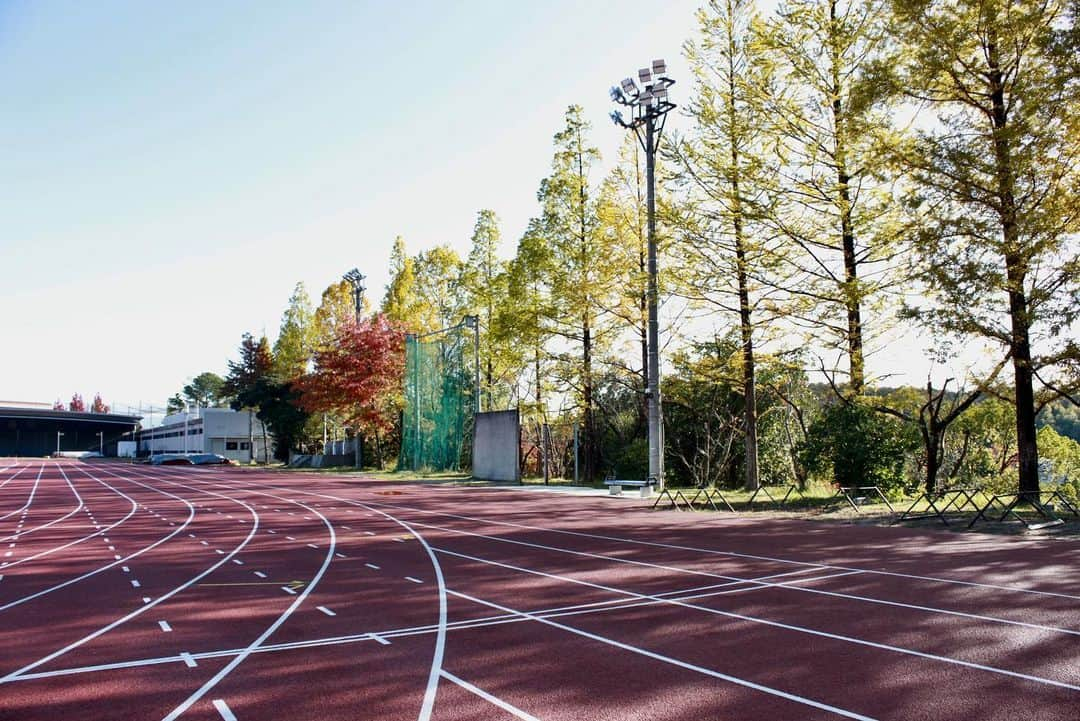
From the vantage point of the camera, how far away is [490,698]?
6059 mm

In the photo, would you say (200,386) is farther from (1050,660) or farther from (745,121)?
(1050,660)

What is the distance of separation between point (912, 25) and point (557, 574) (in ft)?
49.3

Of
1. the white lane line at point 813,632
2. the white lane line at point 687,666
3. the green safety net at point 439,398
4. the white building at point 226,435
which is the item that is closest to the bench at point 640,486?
the white lane line at point 813,632

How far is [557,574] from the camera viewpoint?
37.5ft

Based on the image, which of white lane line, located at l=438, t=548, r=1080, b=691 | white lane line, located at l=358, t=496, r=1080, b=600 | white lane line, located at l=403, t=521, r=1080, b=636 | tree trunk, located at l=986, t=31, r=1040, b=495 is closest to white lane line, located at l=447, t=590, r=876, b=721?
white lane line, located at l=438, t=548, r=1080, b=691

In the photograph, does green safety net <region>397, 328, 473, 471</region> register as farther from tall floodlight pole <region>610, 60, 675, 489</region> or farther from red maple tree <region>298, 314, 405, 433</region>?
tall floodlight pole <region>610, 60, 675, 489</region>

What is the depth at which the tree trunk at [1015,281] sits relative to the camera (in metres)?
16.4

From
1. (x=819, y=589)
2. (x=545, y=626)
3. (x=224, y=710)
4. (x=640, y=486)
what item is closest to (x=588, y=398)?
(x=640, y=486)

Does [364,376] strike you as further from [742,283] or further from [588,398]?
[742,283]

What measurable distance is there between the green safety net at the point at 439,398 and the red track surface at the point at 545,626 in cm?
2717

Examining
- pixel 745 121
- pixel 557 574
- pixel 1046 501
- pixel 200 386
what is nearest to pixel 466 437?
pixel 745 121

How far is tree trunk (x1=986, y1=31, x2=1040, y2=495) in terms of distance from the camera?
644 inches

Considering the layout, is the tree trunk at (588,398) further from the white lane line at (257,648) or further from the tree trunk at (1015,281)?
the white lane line at (257,648)

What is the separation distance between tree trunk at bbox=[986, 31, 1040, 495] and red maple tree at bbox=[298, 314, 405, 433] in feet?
122
